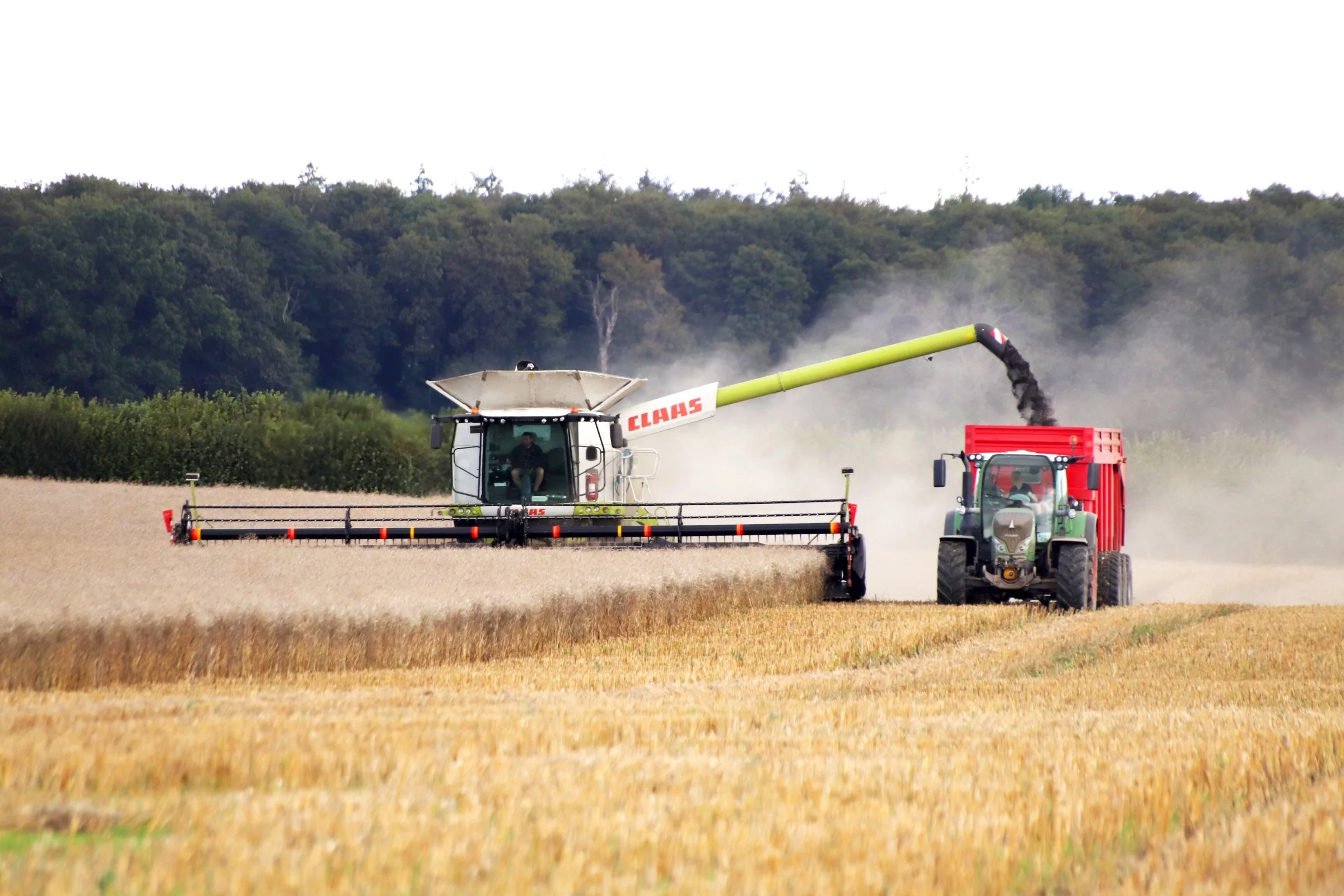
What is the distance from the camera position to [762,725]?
7.66m

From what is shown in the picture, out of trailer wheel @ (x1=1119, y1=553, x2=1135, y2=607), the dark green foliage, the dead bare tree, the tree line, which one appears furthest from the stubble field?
the dead bare tree

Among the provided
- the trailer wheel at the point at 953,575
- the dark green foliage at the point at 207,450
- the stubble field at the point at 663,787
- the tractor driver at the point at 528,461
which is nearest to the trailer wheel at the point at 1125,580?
the trailer wheel at the point at 953,575

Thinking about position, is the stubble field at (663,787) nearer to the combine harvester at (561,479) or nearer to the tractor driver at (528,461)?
the combine harvester at (561,479)

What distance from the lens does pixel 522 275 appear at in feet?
188

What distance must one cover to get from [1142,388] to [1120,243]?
384 inches

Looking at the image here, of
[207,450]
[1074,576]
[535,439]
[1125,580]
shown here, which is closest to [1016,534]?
[1074,576]

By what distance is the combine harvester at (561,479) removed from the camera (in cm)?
1672

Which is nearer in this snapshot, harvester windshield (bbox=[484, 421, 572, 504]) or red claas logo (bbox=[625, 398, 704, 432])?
harvester windshield (bbox=[484, 421, 572, 504])

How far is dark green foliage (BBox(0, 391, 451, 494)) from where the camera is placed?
34.3 m

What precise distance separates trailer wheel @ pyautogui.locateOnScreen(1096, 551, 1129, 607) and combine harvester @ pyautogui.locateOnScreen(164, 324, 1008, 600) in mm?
2737

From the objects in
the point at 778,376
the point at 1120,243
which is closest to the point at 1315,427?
the point at 1120,243

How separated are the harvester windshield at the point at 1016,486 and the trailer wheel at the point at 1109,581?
1646 mm

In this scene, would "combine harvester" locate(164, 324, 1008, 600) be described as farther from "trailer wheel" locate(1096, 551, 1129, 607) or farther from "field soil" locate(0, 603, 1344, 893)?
"field soil" locate(0, 603, 1344, 893)

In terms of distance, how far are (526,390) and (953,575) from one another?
5476 mm
